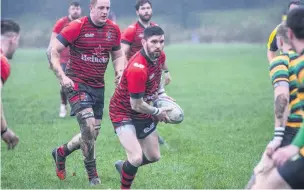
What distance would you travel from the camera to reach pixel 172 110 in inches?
328

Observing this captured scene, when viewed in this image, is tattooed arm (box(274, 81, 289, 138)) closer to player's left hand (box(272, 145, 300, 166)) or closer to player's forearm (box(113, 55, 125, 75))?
player's left hand (box(272, 145, 300, 166))

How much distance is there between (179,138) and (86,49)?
13.7 ft

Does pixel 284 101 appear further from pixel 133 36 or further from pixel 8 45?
pixel 133 36

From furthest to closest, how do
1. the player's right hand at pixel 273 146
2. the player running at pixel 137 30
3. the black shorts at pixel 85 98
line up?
the player running at pixel 137 30 → the black shorts at pixel 85 98 → the player's right hand at pixel 273 146

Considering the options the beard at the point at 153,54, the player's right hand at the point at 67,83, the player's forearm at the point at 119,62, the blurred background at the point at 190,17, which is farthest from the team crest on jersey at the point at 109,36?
the blurred background at the point at 190,17

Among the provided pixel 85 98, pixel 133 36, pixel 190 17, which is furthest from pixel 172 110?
pixel 190 17

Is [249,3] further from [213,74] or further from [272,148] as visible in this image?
[272,148]

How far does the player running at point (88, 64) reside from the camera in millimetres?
8906

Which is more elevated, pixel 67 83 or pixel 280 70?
pixel 280 70

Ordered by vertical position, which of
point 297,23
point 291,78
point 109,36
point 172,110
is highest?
point 297,23

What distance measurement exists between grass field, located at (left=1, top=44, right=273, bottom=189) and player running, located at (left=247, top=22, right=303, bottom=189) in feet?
8.41

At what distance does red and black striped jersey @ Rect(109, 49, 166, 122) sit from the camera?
7.77m

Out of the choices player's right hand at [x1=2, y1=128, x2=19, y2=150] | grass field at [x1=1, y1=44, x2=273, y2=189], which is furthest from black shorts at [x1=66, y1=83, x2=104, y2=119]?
player's right hand at [x1=2, y1=128, x2=19, y2=150]

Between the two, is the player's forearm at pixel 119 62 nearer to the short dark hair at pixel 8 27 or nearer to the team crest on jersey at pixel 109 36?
the team crest on jersey at pixel 109 36
